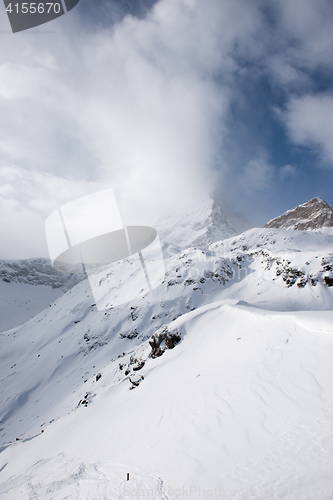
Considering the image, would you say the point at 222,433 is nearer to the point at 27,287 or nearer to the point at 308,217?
the point at 27,287

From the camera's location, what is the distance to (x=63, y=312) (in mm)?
40031

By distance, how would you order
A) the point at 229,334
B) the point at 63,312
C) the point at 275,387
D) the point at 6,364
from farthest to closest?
the point at 63,312
the point at 6,364
the point at 229,334
the point at 275,387

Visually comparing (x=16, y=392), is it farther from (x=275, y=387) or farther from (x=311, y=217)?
(x=311, y=217)

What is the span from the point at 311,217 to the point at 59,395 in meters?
132

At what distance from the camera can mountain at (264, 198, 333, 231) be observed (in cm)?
10262

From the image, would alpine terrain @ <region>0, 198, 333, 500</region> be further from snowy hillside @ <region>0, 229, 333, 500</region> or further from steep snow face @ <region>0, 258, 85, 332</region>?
steep snow face @ <region>0, 258, 85, 332</region>

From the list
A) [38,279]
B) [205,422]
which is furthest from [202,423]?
[38,279]

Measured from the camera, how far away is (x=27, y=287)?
346 feet

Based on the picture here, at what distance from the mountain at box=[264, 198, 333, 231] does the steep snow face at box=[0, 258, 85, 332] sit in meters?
134

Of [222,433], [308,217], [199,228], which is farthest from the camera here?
[199,228]

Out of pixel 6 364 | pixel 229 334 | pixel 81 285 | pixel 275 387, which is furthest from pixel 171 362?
pixel 81 285

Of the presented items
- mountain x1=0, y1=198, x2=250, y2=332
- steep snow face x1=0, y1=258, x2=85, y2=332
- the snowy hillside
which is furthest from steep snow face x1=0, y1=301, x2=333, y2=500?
steep snow face x1=0, y1=258, x2=85, y2=332

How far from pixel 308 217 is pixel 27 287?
160 metres

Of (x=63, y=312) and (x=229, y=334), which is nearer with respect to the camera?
(x=229, y=334)
